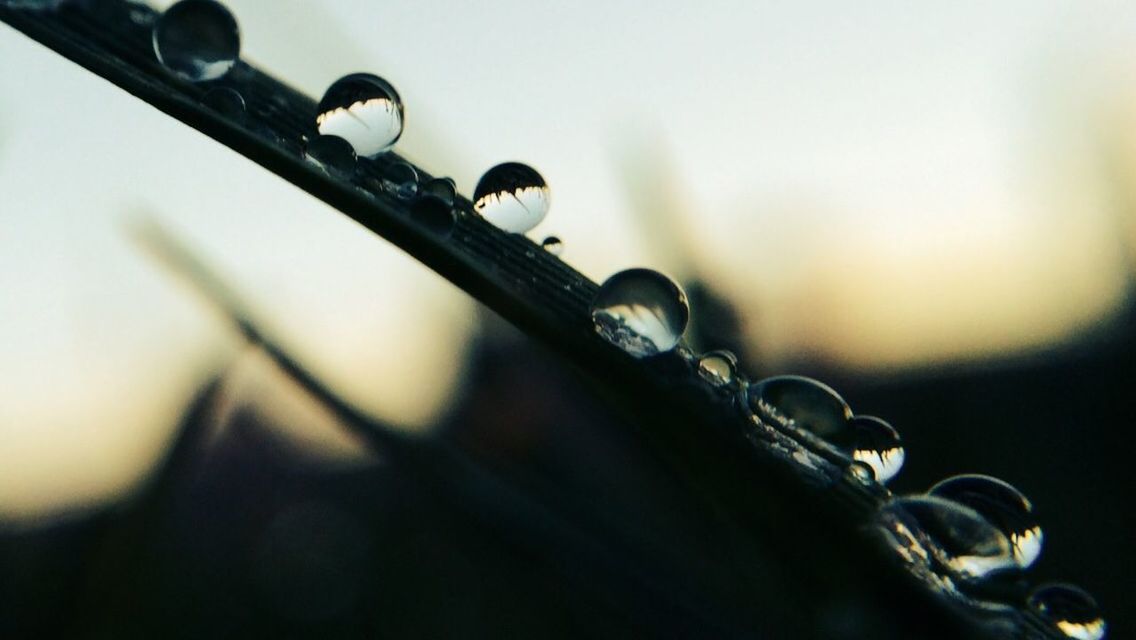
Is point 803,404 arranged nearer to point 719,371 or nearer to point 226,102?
point 719,371

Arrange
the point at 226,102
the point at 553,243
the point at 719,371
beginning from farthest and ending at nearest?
the point at 553,243
the point at 719,371
the point at 226,102

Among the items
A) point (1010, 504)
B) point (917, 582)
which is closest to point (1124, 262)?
point (1010, 504)

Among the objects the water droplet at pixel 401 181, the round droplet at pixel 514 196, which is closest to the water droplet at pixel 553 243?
the round droplet at pixel 514 196

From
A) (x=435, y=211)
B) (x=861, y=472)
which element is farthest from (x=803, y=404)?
(x=435, y=211)

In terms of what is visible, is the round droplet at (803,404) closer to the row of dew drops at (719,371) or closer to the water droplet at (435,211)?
the row of dew drops at (719,371)

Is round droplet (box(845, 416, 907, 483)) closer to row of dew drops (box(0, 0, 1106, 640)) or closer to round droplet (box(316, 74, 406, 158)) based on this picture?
row of dew drops (box(0, 0, 1106, 640))

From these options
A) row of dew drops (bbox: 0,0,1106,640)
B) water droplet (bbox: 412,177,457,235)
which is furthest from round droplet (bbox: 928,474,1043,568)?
water droplet (bbox: 412,177,457,235)

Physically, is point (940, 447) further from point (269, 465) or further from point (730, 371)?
point (269, 465)
